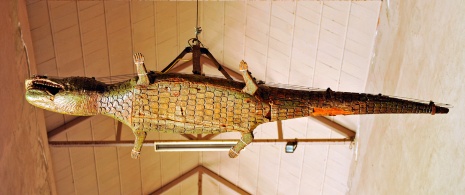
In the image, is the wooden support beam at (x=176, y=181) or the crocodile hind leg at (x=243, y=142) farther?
the wooden support beam at (x=176, y=181)

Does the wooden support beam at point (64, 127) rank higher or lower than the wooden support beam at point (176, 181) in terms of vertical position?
higher

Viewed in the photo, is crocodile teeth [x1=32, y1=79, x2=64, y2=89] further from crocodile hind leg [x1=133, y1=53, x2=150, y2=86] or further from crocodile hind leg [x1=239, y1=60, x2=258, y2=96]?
crocodile hind leg [x1=239, y1=60, x2=258, y2=96]

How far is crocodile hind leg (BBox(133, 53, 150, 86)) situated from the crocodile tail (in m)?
0.86

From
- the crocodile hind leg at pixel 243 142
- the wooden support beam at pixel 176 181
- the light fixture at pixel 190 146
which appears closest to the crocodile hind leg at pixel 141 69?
the crocodile hind leg at pixel 243 142

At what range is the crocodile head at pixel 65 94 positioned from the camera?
4961 millimetres

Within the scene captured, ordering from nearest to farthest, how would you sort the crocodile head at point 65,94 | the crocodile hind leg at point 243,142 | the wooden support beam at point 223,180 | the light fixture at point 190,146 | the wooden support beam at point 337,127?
the crocodile head at point 65,94 → the crocodile hind leg at point 243,142 → the light fixture at point 190,146 → the wooden support beam at point 337,127 → the wooden support beam at point 223,180

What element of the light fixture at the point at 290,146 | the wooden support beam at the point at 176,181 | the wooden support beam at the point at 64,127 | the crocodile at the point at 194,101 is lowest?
the wooden support beam at the point at 176,181

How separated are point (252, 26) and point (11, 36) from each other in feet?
9.68

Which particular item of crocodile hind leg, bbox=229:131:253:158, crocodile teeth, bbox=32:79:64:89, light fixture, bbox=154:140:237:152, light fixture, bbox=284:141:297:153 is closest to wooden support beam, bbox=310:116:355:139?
light fixture, bbox=284:141:297:153

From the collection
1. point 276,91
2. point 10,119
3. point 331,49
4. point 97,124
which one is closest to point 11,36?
point 10,119

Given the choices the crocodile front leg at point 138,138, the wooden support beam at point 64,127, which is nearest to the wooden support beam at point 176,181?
the wooden support beam at point 64,127

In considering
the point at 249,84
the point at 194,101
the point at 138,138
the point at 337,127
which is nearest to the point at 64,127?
the point at 138,138

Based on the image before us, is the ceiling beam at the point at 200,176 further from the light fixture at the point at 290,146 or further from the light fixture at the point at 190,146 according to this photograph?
the light fixture at the point at 190,146

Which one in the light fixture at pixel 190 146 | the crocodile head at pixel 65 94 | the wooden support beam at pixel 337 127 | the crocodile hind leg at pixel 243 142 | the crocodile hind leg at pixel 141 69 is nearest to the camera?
the crocodile hind leg at pixel 141 69
